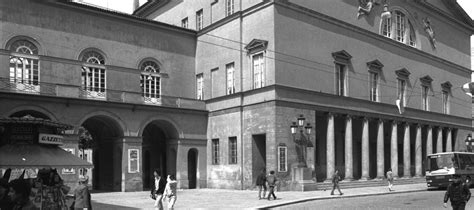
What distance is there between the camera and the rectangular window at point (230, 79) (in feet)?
119

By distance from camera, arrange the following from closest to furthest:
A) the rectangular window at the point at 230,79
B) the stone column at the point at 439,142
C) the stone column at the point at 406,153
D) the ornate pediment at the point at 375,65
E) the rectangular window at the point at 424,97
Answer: the rectangular window at the point at 230,79 → the ornate pediment at the point at 375,65 → the stone column at the point at 406,153 → the rectangular window at the point at 424,97 → the stone column at the point at 439,142

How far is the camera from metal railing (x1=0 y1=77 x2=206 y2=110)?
29.3 m

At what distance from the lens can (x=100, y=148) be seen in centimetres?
3744

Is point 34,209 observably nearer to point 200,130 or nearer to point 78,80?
point 78,80

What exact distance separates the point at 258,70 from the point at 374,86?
11119 mm

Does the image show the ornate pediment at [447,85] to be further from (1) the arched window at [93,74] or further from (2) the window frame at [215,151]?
(1) the arched window at [93,74]

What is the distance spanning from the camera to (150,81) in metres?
36.2

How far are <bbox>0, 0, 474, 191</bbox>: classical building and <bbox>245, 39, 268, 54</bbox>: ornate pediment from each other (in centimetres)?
9

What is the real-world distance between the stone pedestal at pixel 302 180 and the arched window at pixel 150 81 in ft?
34.8

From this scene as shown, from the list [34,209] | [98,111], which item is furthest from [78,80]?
[34,209]

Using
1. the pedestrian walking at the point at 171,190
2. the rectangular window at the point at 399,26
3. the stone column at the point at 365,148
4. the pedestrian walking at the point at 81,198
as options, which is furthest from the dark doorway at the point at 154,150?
the pedestrian walking at the point at 81,198

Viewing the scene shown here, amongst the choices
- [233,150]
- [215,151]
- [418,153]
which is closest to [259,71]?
[233,150]

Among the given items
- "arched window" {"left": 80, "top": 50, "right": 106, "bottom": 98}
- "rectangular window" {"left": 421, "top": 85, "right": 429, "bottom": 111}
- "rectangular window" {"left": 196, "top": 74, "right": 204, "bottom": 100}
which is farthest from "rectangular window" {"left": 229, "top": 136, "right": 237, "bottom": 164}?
"rectangular window" {"left": 421, "top": 85, "right": 429, "bottom": 111}

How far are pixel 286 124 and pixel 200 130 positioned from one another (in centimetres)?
724
